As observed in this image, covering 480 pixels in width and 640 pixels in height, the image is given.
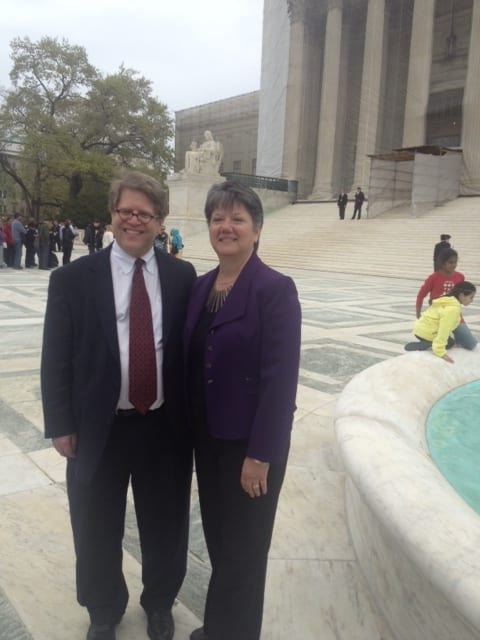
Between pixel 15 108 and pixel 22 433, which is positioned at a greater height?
pixel 15 108

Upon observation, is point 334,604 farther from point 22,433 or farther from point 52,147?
point 52,147

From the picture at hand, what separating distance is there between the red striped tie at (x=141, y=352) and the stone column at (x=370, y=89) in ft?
108

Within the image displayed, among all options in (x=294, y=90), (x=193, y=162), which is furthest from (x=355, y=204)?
(x=294, y=90)

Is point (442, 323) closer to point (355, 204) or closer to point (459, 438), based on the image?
point (459, 438)

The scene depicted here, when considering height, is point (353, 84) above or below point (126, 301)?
above

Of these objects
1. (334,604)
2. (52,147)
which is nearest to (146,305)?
(334,604)

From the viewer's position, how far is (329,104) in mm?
35219

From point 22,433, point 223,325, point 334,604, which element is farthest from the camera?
point 22,433

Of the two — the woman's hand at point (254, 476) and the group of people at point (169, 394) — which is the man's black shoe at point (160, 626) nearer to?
the group of people at point (169, 394)

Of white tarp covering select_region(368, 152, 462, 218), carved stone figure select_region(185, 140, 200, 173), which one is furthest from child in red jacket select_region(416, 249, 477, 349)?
carved stone figure select_region(185, 140, 200, 173)

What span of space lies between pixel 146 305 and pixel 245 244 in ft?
1.37

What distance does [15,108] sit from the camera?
39406 millimetres

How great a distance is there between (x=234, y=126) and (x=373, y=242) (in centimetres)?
3045

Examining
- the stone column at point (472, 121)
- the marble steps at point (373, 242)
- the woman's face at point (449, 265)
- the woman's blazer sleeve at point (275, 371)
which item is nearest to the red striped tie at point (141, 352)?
the woman's blazer sleeve at point (275, 371)
